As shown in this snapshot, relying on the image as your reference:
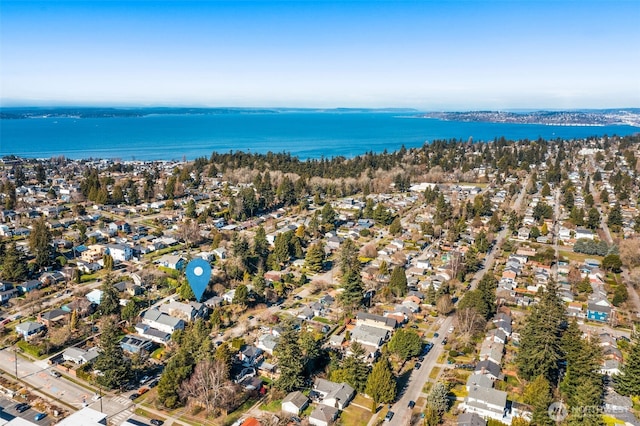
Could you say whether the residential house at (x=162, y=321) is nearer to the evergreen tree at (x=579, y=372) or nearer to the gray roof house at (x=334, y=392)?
the gray roof house at (x=334, y=392)

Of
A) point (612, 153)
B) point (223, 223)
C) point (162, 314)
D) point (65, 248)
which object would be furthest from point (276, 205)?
point (612, 153)

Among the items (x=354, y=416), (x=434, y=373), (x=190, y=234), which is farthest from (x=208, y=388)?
(x=190, y=234)

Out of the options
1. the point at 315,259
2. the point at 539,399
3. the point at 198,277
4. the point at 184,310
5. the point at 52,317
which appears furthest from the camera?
the point at 315,259

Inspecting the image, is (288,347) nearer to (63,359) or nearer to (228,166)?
(63,359)

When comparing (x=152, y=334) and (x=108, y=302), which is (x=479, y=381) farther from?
(x=108, y=302)

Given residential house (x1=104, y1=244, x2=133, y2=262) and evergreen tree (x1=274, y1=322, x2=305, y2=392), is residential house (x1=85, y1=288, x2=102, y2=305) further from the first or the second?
evergreen tree (x1=274, y1=322, x2=305, y2=392)

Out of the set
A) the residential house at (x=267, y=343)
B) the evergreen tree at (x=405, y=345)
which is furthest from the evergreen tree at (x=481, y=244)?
the residential house at (x=267, y=343)
